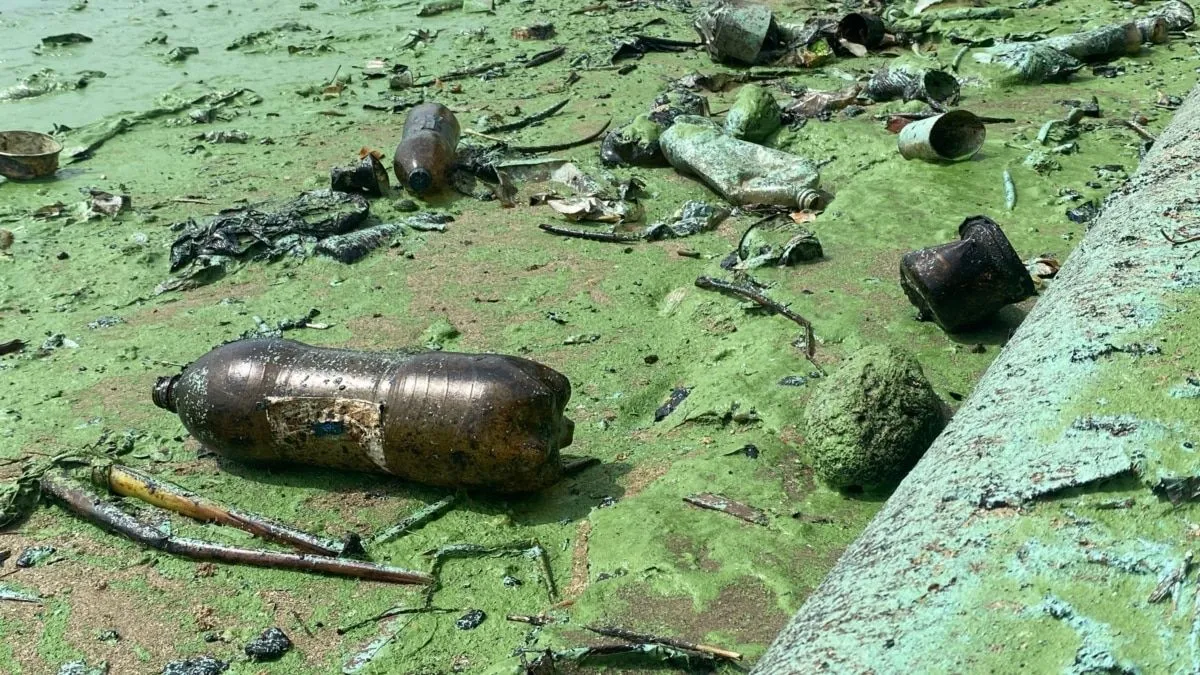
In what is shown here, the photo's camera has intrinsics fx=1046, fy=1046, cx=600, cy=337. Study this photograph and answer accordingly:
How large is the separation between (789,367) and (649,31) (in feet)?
22.3

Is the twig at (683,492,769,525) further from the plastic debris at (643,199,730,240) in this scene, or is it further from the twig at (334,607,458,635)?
the plastic debris at (643,199,730,240)

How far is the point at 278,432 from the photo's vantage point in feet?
11.8

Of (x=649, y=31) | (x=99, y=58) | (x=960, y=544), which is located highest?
(x=960, y=544)

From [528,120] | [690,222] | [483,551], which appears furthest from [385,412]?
[528,120]

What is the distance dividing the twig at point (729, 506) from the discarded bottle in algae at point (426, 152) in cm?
376

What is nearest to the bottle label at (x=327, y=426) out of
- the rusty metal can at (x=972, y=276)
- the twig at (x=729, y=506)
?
the twig at (x=729, y=506)

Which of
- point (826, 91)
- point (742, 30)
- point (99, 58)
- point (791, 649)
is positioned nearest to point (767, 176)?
point (826, 91)

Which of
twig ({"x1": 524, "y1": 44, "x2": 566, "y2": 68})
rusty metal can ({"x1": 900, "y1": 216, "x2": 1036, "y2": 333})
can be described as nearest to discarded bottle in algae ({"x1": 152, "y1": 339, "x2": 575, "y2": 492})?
rusty metal can ({"x1": 900, "y1": 216, "x2": 1036, "y2": 333})

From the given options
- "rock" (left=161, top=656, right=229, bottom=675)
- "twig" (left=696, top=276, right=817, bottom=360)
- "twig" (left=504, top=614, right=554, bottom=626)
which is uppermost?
"rock" (left=161, top=656, right=229, bottom=675)

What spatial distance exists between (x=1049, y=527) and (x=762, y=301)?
2811 mm

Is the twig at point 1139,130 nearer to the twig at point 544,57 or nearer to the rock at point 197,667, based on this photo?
the twig at point 544,57

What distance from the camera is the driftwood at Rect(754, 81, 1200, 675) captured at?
1.70 meters

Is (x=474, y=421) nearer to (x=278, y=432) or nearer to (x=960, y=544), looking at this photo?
(x=278, y=432)

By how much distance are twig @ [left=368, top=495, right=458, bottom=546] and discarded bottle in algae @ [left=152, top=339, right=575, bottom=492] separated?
0.07 metres
